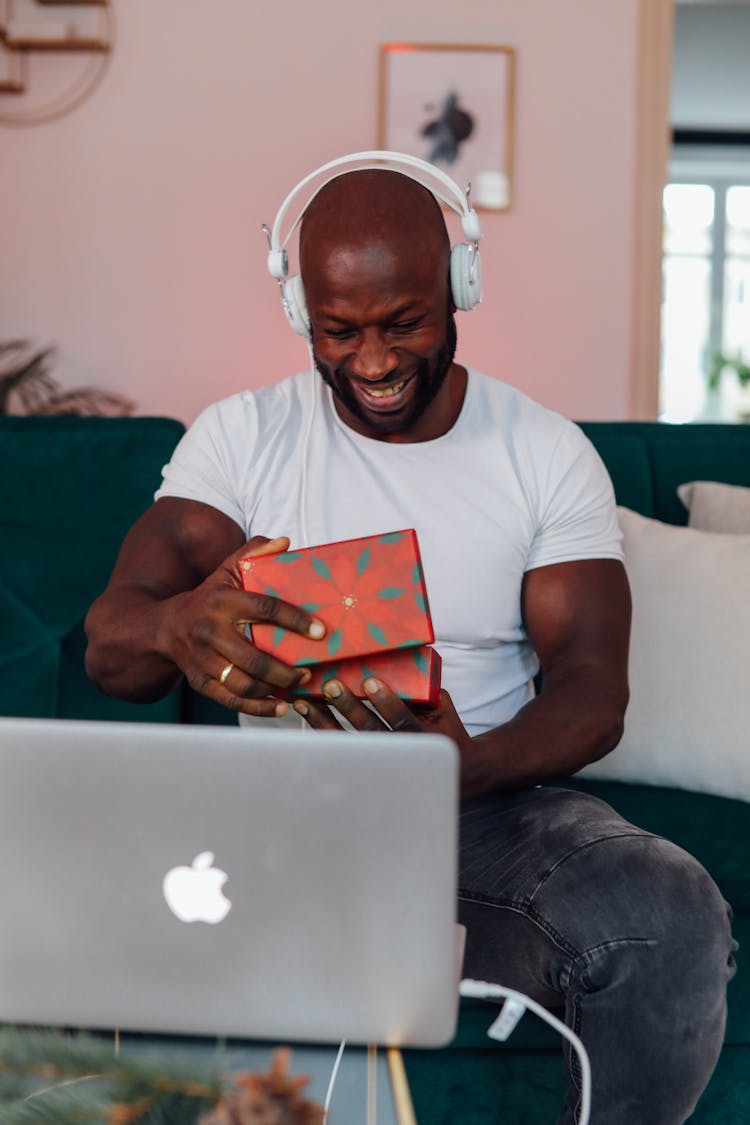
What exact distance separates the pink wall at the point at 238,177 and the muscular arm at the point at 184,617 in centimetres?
171

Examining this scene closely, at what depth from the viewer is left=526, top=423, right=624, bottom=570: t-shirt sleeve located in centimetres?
141

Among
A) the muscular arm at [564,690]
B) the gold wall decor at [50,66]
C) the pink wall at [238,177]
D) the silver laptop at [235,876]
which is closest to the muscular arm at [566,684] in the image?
the muscular arm at [564,690]

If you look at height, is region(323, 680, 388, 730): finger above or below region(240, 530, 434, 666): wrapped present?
below

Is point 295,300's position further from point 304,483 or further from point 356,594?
point 356,594

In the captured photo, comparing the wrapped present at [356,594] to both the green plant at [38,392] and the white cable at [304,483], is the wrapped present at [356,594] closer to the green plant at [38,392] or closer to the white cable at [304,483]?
the white cable at [304,483]

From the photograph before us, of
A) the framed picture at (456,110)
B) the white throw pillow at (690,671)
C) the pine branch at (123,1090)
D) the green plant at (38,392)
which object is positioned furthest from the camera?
the framed picture at (456,110)

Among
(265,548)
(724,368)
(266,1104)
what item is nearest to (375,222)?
(265,548)

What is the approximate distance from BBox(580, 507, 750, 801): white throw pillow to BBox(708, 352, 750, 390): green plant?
512 cm

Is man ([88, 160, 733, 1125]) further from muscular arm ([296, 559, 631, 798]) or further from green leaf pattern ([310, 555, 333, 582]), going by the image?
green leaf pattern ([310, 555, 333, 582])

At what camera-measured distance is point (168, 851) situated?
0.71m

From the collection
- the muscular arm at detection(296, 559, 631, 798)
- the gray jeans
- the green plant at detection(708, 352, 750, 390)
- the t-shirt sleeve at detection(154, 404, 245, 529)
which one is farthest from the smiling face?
the green plant at detection(708, 352, 750, 390)

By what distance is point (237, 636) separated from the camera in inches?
38.8

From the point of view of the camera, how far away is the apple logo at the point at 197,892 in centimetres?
71

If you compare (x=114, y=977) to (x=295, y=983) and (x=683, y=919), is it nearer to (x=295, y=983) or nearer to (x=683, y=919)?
(x=295, y=983)
